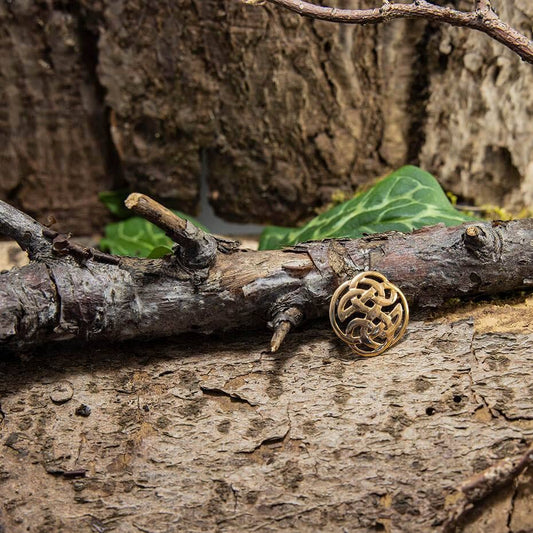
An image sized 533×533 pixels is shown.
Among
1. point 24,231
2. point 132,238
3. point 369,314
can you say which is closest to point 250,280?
point 369,314

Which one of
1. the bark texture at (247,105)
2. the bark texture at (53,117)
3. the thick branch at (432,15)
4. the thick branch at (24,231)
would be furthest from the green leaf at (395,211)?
the bark texture at (53,117)

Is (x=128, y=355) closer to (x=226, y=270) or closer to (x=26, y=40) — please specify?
(x=226, y=270)

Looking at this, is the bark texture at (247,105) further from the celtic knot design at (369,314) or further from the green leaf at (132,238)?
the celtic knot design at (369,314)

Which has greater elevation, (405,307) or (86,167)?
(86,167)

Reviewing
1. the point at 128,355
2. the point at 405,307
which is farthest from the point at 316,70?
the point at 128,355

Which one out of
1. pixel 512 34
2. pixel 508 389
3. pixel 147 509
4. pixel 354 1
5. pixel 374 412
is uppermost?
pixel 354 1

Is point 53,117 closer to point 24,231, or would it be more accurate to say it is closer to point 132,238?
point 132,238

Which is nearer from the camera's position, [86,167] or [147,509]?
[147,509]
